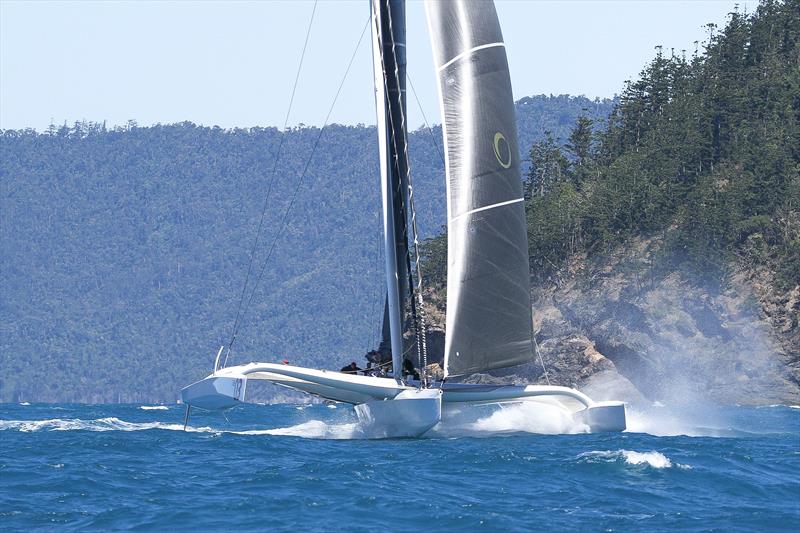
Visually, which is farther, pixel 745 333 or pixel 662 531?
pixel 745 333

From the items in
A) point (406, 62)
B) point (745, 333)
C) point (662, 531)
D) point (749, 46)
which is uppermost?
point (749, 46)

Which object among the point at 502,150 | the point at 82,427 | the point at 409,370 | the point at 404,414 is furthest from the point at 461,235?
the point at 82,427

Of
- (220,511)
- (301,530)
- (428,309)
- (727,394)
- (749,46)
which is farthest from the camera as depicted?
(749,46)

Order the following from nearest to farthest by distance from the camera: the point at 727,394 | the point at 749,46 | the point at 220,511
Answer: the point at 220,511, the point at 727,394, the point at 749,46

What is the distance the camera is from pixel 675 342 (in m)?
79.6

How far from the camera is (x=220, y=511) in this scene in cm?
2142

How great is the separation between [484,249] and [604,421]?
5.51 metres

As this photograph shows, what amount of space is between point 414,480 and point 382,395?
7036 millimetres

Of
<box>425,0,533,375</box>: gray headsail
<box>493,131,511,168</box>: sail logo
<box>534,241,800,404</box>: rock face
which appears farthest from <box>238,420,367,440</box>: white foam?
<box>534,241,800,404</box>: rock face

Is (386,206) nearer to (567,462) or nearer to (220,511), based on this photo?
(567,462)

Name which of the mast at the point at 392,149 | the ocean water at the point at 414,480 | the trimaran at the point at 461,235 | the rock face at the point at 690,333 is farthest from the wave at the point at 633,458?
the rock face at the point at 690,333

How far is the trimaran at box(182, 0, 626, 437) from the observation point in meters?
30.9

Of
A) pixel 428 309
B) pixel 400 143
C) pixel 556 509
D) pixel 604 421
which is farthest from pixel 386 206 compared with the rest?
pixel 428 309

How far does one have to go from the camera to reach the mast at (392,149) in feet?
105
